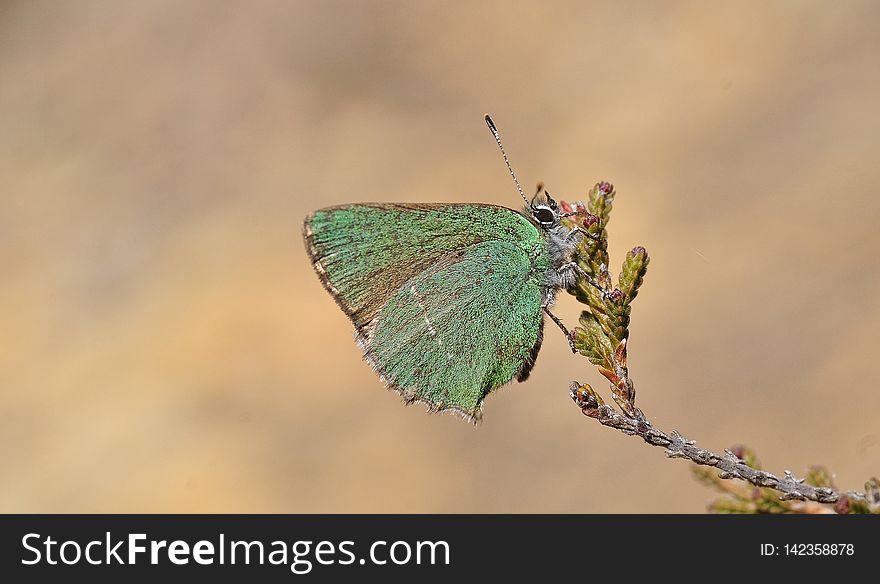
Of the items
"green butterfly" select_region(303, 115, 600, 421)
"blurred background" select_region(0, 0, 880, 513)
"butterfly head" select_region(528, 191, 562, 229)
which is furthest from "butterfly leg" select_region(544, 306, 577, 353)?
"blurred background" select_region(0, 0, 880, 513)

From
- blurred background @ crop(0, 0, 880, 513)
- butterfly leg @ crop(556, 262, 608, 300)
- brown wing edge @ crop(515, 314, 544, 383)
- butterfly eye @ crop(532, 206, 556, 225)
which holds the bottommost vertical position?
brown wing edge @ crop(515, 314, 544, 383)

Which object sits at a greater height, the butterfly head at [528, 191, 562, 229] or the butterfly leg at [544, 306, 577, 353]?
the butterfly head at [528, 191, 562, 229]

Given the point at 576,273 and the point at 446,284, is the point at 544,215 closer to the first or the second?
the point at 576,273

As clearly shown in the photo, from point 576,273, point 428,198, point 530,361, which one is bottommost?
point 530,361

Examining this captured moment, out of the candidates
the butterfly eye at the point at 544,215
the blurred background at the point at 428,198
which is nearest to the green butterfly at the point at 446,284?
the butterfly eye at the point at 544,215

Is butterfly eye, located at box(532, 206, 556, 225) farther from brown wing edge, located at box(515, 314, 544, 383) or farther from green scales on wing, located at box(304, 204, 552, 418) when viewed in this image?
brown wing edge, located at box(515, 314, 544, 383)

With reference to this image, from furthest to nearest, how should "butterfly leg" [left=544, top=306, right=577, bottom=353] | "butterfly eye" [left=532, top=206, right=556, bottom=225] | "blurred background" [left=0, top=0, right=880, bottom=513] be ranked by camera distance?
"blurred background" [left=0, top=0, right=880, bottom=513], "butterfly eye" [left=532, top=206, right=556, bottom=225], "butterfly leg" [left=544, top=306, right=577, bottom=353]

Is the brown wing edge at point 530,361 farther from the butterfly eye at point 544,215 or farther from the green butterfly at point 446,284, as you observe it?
the butterfly eye at point 544,215

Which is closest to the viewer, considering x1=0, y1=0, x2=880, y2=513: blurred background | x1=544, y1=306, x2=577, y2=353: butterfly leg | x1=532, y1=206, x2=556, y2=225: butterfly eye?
x1=544, y1=306, x2=577, y2=353: butterfly leg

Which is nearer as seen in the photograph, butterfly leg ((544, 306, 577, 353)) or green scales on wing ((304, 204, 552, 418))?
butterfly leg ((544, 306, 577, 353))

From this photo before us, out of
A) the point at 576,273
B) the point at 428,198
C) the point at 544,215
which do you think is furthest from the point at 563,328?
the point at 428,198
